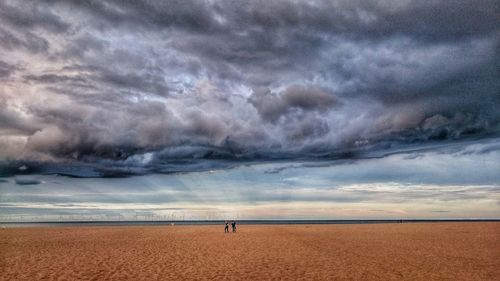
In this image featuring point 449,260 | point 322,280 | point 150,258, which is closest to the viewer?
point 322,280

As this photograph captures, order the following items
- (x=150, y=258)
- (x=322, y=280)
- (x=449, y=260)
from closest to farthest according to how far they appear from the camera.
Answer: (x=322, y=280) < (x=449, y=260) < (x=150, y=258)

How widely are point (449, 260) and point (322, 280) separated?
43.2 ft

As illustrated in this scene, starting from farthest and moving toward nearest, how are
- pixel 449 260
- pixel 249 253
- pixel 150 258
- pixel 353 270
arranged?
pixel 249 253 < pixel 150 258 < pixel 449 260 < pixel 353 270

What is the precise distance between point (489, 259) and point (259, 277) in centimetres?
1859

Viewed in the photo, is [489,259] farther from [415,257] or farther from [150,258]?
[150,258]

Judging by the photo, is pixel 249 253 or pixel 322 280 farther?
pixel 249 253

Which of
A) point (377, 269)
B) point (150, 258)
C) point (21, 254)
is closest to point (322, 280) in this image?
point (377, 269)

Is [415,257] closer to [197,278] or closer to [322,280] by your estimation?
[322,280]

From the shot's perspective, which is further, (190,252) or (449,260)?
(190,252)

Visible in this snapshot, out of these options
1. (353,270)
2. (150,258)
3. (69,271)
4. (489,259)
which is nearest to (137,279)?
(69,271)

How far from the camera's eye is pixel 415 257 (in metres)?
29.1

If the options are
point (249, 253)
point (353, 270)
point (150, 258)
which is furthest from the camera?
point (249, 253)

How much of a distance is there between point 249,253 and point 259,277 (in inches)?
449

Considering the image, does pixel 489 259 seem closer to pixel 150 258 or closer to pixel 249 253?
pixel 249 253
